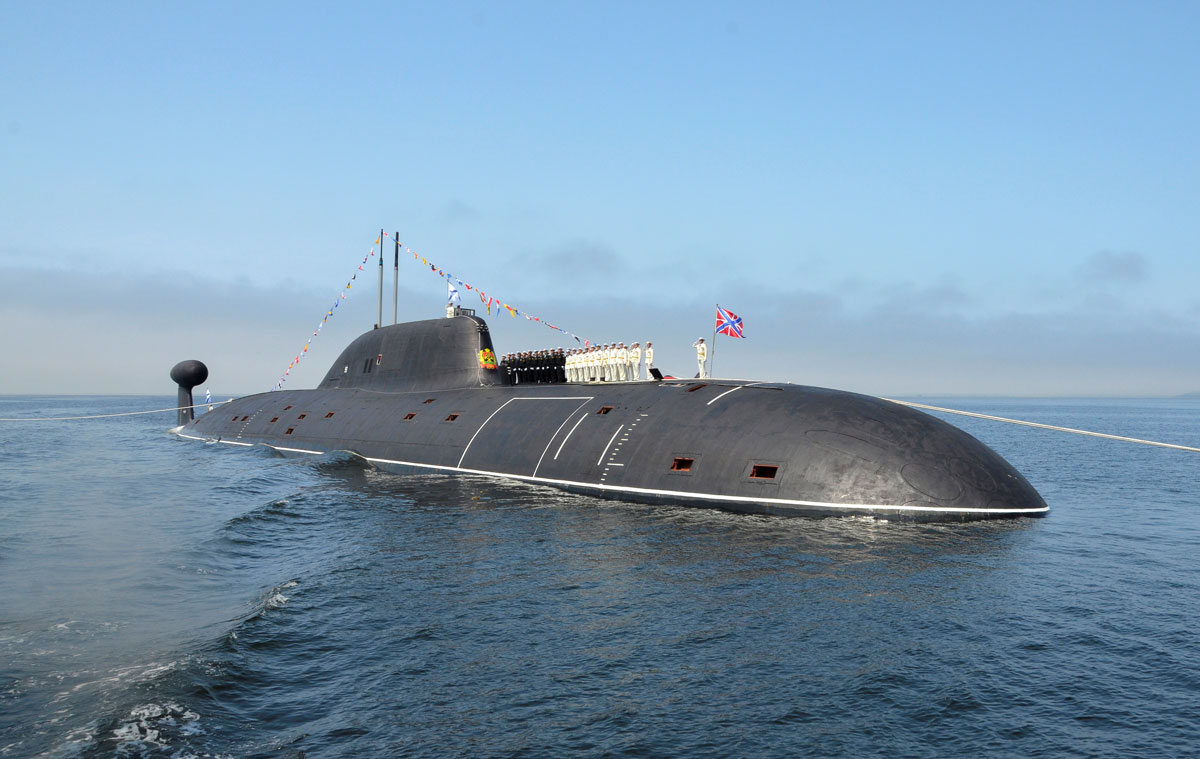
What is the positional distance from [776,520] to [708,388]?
20.5 feet

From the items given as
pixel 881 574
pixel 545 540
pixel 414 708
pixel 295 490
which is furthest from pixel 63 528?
pixel 881 574

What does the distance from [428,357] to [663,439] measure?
44.4 feet

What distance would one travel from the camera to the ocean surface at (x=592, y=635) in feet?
24.5

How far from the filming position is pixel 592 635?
10172 mm

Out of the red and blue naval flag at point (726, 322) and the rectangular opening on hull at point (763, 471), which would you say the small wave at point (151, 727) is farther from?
the red and blue naval flag at point (726, 322)

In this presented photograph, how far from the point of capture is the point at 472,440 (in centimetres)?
2575

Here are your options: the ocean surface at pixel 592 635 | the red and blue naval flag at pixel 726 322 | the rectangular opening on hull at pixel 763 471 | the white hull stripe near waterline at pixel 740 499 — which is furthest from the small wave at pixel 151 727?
the red and blue naval flag at pixel 726 322

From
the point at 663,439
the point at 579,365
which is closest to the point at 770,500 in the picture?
the point at 663,439

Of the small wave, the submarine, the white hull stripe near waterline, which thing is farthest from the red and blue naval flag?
the small wave

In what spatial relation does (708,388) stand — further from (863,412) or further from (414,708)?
(414,708)

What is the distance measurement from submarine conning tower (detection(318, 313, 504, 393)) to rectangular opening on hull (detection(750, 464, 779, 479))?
1374cm

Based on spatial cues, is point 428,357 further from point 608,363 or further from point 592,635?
point 592,635

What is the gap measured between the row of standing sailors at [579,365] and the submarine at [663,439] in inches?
33.4

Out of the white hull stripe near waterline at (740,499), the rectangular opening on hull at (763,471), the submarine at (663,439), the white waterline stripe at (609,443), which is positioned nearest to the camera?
the white hull stripe near waterline at (740,499)
